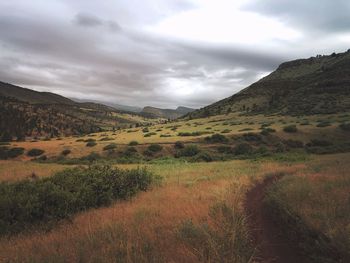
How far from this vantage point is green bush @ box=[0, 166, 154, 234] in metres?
8.98

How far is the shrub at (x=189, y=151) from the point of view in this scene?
4025 centimetres

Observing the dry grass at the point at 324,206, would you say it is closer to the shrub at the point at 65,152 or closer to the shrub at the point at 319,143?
the shrub at the point at 319,143

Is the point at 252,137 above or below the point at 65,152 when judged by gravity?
above

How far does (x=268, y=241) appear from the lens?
7387 millimetres

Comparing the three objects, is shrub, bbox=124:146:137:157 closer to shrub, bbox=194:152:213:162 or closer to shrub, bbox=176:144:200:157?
shrub, bbox=176:144:200:157

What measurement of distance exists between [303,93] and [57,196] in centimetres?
8390

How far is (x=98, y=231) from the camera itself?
757cm

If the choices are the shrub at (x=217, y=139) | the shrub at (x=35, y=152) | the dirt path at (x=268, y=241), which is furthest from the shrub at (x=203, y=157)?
the dirt path at (x=268, y=241)

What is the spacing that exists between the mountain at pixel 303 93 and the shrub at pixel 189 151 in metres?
37.0

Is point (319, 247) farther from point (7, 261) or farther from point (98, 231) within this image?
point (7, 261)

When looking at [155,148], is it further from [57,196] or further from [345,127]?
[57,196]

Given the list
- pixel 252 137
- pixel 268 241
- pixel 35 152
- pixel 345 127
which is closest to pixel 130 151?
pixel 35 152

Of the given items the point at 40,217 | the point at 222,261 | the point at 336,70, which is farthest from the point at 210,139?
the point at 336,70

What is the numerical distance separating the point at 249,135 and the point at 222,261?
42.4 metres
